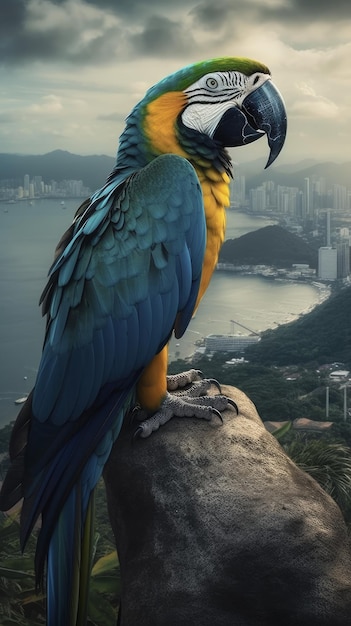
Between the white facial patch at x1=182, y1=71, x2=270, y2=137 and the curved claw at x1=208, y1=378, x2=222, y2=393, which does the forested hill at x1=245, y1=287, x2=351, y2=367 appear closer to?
the curved claw at x1=208, y1=378, x2=222, y2=393

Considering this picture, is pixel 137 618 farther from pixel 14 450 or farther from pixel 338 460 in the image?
pixel 338 460

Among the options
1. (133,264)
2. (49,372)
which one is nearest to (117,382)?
(49,372)

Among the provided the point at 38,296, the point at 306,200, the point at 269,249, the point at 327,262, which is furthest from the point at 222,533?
the point at 306,200

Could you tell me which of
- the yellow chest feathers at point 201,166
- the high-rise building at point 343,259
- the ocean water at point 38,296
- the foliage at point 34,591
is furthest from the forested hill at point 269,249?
the yellow chest feathers at point 201,166

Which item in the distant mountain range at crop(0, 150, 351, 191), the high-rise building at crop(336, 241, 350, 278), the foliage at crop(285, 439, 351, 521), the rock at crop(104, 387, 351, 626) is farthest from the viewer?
the distant mountain range at crop(0, 150, 351, 191)

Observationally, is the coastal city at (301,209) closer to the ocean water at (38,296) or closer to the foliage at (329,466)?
the ocean water at (38,296)

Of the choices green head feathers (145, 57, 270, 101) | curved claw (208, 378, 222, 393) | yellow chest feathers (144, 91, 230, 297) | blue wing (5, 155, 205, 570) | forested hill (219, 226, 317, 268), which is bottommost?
forested hill (219, 226, 317, 268)

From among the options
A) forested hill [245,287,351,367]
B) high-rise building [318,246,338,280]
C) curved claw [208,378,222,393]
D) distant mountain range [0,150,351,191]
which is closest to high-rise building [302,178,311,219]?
distant mountain range [0,150,351,191]

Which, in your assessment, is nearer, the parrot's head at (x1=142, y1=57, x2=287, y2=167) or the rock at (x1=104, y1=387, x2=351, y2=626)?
the rock at (x1=104, y1=387, x2=351, y2=626)
